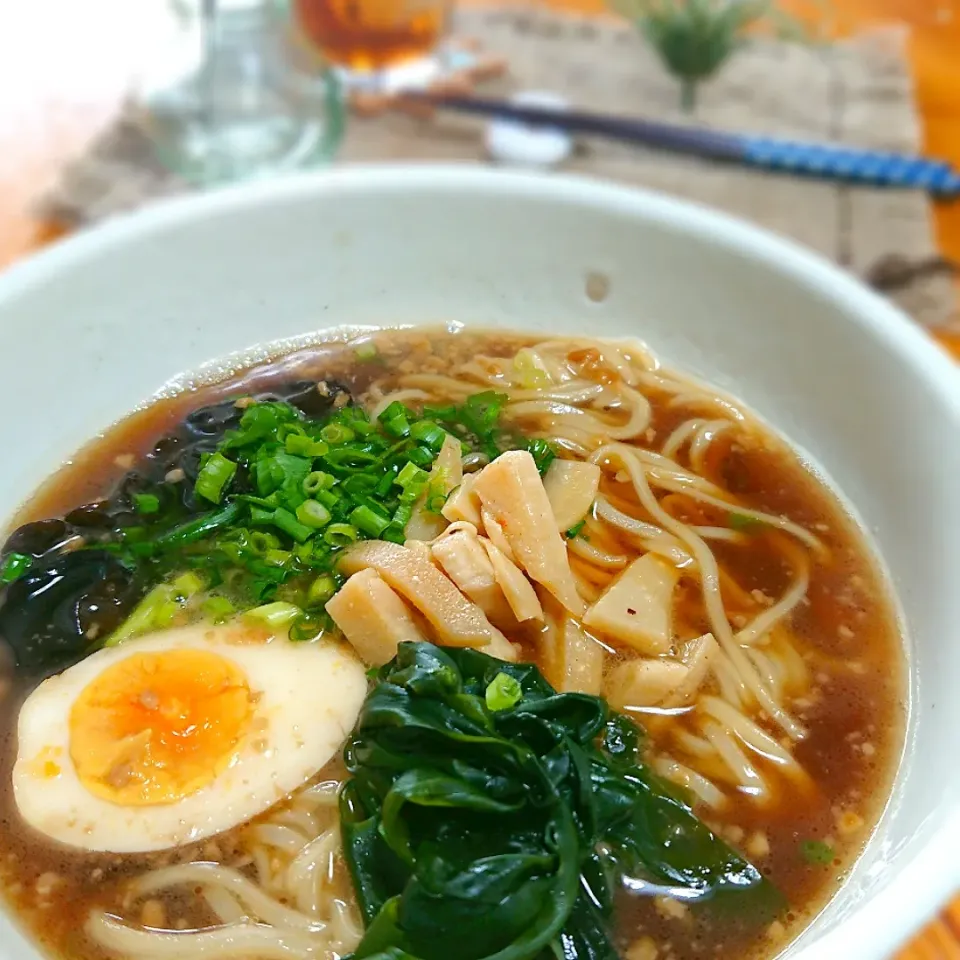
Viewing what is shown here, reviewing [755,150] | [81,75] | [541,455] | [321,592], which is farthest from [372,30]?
[321,592]

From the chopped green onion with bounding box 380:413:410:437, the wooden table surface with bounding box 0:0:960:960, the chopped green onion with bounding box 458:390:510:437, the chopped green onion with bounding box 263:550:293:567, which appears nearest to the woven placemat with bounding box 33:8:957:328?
the wooden table surface with bounding box 0:0:960:960

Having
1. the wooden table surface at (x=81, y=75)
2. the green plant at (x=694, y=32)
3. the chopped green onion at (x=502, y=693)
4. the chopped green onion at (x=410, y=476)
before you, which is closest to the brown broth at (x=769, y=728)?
the chopped green onion at (x=502, y=693)

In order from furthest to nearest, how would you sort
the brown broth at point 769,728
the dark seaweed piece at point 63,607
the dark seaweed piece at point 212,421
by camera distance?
1. the dark seaweed piece at point 212,421
2. the dark seaweed piece at point 63,607
3. the brown broth at point 769,728

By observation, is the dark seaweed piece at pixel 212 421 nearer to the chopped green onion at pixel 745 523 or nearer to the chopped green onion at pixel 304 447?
the chopped green onion at pixel 304 447

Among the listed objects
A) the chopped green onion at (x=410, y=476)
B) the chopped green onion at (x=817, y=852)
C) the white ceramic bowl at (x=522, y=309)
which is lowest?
the chopped green onion at (x=817, y=852)

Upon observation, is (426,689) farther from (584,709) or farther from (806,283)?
(806,283)

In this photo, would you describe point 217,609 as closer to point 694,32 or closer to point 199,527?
point 199,527
